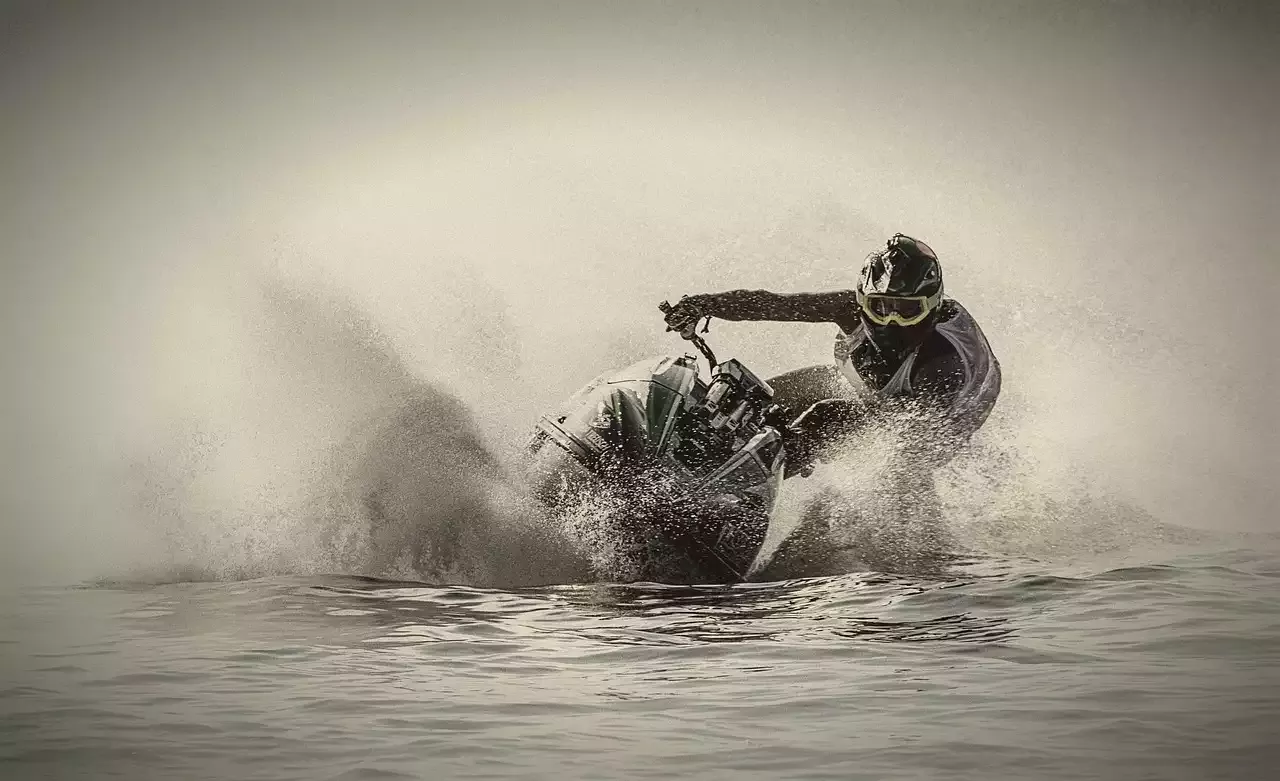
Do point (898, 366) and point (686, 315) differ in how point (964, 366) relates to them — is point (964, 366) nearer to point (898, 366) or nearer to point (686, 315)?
point (898, 366)

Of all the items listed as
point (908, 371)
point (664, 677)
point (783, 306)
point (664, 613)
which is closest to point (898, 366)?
point (908, 371)

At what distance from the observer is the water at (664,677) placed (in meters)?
3.76

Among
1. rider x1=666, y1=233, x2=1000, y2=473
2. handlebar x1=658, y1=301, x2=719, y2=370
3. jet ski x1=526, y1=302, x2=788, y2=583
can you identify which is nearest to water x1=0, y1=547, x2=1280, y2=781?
jet ski x1=526, y1=302, x2=788, y2=583

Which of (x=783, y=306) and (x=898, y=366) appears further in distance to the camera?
(x=783, y=306)

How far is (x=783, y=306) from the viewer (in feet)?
16.6

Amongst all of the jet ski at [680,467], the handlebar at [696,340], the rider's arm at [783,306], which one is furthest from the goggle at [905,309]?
the handlebar at [696,340]

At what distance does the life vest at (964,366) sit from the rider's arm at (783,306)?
8 centimetres

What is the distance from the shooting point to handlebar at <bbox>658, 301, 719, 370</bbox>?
504 cm

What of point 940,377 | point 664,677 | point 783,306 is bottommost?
point 664,677

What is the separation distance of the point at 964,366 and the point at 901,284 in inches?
15.0

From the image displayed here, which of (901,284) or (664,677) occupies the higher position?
(901,284)

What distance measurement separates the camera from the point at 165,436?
16.9 ft

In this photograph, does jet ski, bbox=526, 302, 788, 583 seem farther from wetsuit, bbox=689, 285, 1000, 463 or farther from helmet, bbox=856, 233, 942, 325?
helmet, bbox=856, 233, 942, 325

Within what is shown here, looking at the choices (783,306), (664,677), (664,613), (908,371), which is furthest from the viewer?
(783,306)
